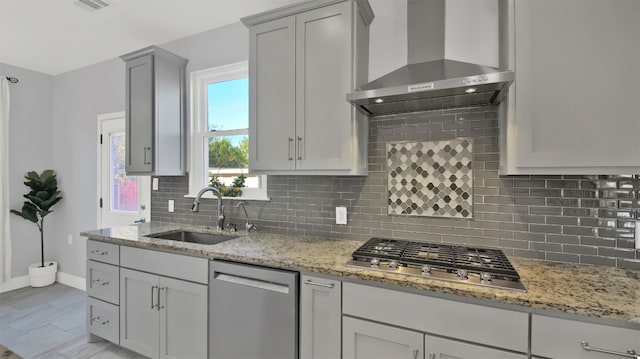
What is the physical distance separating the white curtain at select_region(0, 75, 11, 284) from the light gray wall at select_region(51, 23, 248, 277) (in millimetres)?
508

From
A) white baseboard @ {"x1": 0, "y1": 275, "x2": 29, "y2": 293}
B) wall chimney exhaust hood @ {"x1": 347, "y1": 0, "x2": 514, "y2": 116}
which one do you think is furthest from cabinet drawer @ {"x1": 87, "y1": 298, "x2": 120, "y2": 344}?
wall chimney exhaust hood @ {"x1": 347, "y1": 0, "x2": 514, "y2": 116}

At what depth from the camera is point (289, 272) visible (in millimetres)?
1645

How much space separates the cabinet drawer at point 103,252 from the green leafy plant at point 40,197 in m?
2.15

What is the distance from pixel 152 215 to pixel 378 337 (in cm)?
274

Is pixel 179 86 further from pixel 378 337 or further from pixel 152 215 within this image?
pixel 378 337

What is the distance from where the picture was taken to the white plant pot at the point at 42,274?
12.7 ft

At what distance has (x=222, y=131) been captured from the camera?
2848 mm

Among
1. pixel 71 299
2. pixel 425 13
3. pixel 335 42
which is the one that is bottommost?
pixel 71 299

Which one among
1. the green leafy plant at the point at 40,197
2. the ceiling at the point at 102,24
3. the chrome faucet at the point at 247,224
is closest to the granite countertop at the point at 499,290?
the chrome faucet at the point at 247,224

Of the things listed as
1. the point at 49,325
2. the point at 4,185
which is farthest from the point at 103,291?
the point at 4,185

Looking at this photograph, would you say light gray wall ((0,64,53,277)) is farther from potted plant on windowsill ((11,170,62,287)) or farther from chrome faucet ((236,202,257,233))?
chrome faucet ((236,202,257,233))

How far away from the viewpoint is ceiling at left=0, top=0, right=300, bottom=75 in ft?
8.11

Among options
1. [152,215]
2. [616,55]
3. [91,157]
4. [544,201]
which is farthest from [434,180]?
[91,157]

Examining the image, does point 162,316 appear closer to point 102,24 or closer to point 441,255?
point 441,255
